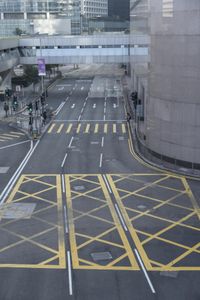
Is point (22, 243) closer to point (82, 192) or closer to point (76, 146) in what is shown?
point (82, 192)

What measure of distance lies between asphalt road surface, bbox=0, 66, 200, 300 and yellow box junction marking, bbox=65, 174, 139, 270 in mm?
53

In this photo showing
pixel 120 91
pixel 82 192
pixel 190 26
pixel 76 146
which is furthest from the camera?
pixel 120 91

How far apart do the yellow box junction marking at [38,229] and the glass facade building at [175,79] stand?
10.4 meters

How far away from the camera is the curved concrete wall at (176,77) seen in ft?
122

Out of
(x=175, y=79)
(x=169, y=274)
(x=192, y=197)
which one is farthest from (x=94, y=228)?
(x=175, y=79)

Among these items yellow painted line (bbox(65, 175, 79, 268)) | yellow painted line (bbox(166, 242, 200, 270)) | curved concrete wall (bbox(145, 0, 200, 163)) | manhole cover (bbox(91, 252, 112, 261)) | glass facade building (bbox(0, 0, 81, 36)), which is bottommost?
yellow painted line (bbox(166, 242, 200, 270))

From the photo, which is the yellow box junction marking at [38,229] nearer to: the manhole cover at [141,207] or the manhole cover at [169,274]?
the manhole cover at [169,274]

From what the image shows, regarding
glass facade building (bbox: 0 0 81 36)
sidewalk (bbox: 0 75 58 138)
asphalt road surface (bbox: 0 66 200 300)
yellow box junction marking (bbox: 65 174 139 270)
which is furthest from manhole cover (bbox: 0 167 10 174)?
glass facade building (bbox: 0 0 81 36)

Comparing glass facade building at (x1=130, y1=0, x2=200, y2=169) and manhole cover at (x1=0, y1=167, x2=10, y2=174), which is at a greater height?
glass facade building at (x1=130, y1=0, x2=200, y2=169)

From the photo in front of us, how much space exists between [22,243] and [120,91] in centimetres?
6944

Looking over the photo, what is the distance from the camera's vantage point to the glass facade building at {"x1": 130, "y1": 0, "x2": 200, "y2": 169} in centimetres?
3712

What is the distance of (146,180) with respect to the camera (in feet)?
122

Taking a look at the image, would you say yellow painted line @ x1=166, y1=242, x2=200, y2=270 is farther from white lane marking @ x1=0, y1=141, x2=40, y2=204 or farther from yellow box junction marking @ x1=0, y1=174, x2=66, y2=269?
white lane marking @ x1=0, y1=141, x2=40, y2=204

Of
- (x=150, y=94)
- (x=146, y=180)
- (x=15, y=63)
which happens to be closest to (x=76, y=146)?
(x=150, y=94)
